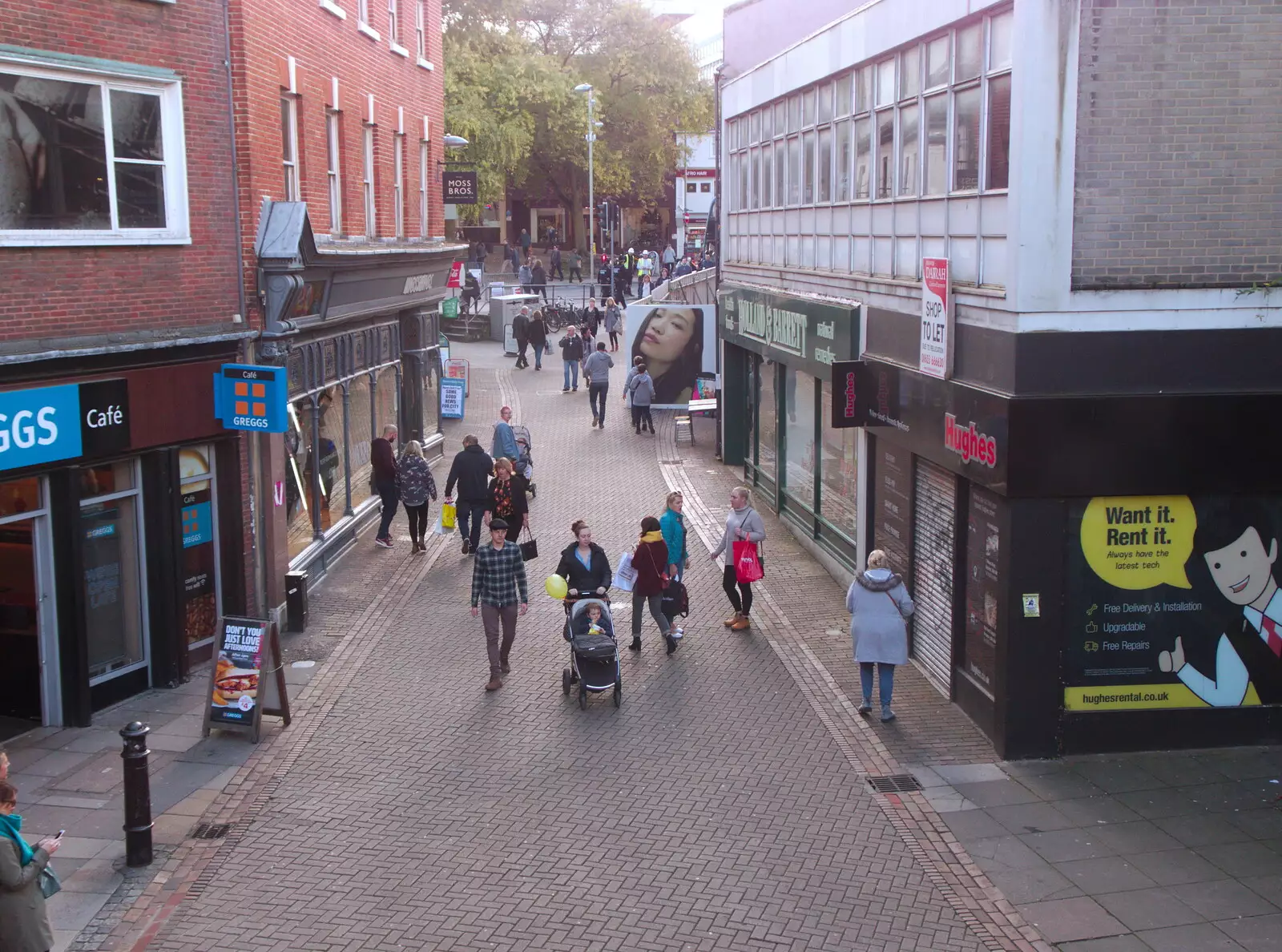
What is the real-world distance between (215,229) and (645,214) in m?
73.4

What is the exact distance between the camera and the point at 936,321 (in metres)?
12.1

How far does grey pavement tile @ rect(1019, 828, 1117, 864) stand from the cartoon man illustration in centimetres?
224

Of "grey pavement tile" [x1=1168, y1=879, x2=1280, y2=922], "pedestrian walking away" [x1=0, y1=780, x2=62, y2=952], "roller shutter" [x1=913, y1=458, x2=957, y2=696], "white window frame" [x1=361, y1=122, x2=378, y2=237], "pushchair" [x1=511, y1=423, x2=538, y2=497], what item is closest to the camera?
"pedestrian walking away" [x1=0, y1=780, x2=62, y2=952]

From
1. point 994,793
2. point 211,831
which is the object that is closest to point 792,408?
point 994,793

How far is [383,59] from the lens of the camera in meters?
20.7

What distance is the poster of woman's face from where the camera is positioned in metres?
29.9

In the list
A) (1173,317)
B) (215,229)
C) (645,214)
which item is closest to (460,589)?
(215,229)

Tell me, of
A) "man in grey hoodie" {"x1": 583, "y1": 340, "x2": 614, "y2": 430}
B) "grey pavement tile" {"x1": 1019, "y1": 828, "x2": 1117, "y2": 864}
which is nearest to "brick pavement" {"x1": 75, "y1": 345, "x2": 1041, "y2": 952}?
"grey pavement tile" {"x1": 1019, "y1": 828, "x2": 1117, "y2": 864}

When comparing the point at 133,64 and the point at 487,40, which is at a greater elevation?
the point at 487,40

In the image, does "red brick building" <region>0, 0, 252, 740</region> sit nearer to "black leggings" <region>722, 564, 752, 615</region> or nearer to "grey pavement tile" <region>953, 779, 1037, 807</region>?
"black leggings" <region>722, 564, 752, 615</region>

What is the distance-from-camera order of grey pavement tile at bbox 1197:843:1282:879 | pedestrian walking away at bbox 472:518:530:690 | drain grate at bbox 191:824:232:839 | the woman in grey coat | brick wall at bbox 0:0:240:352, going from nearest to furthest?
grey pavement tile at bbox 1197:843:1282:879 < drain grate at bbox 191:824:232:839 < brick wall at bbox 0:0:240:352 < the woman in grey coat < pedestrian walking away at bbox 472:518:530:690

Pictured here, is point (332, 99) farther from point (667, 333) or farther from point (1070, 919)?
point (1070, 919)

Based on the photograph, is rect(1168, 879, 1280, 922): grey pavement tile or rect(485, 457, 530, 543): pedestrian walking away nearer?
rect(1168, 879, 1280, 922): grey pavement tile

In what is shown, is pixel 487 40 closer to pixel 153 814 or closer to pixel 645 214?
pixel 645 214
